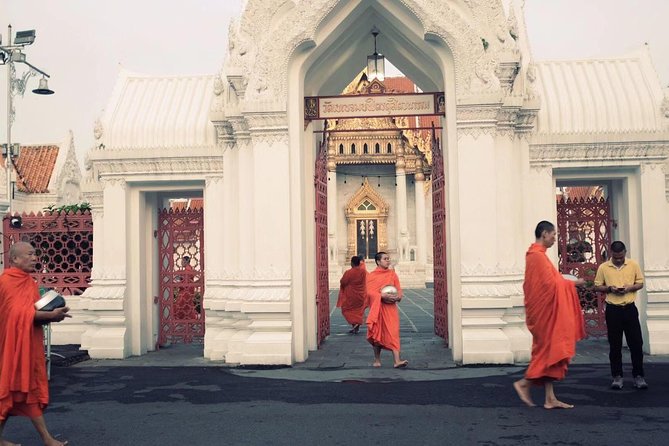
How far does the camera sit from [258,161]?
32.3 feet

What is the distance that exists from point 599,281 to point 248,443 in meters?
4.19

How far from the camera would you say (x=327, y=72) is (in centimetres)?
1140

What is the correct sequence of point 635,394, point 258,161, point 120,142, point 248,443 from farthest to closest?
1. point 120,142
2. point 258,161
3. point 635,394
4. point 248,443

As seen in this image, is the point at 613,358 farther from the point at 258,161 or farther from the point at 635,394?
the point at 258,161

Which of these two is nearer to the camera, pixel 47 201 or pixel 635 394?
pixel 635 394

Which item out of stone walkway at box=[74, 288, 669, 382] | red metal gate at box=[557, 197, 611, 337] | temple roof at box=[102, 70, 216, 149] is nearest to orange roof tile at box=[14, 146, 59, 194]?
temple roof at box=[102, 70, 216, 149]

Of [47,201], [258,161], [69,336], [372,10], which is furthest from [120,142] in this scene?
[47,201]

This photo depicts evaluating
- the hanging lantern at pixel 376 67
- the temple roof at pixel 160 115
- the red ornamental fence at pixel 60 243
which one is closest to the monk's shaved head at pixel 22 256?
the temple roof at pixel 160 115

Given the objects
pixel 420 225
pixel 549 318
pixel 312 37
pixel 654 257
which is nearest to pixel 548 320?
pixel 549 318

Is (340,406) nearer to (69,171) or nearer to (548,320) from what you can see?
(548,320)

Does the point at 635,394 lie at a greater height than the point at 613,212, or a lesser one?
lesser

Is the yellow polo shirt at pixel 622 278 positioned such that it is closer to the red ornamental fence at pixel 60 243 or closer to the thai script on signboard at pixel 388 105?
the thai script on signboard at pixel 388 105

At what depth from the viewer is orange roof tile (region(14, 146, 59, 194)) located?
2914cm

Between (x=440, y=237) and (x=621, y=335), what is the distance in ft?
12.8
